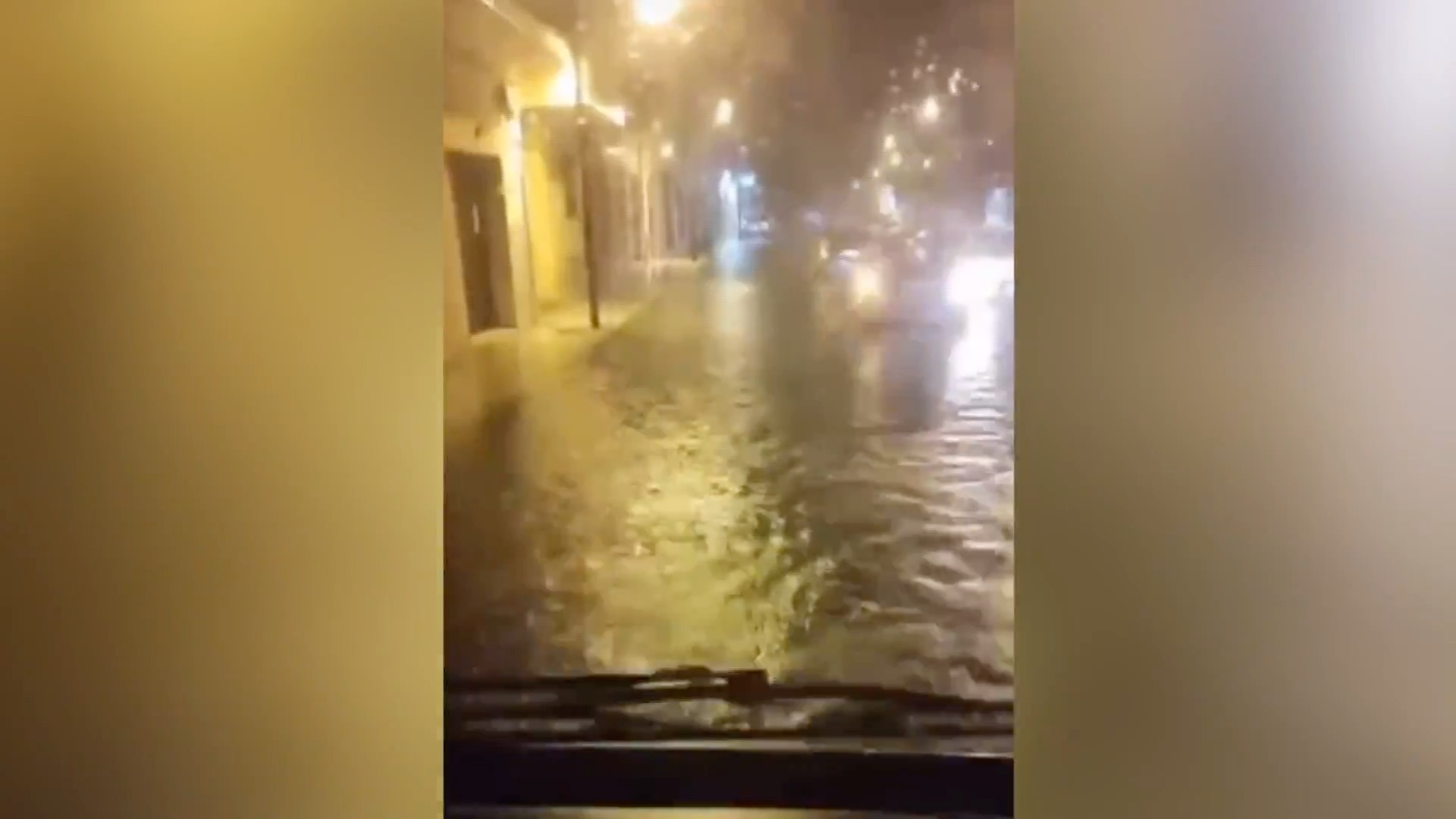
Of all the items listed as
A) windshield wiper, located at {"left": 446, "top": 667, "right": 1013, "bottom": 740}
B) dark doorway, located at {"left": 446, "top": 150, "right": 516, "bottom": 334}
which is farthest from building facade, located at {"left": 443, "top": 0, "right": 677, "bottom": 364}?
windshield wiper, located at {"left": 446, "top": 667, "right": 1013, "bottom": 740}

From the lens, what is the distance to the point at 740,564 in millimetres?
1412

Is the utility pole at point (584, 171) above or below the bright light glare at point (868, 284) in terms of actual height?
above

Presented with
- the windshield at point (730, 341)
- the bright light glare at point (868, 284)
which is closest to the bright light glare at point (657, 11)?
the windshield at point (730, 341)

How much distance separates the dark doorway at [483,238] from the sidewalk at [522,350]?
27 millimetres

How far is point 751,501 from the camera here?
55.5 inches

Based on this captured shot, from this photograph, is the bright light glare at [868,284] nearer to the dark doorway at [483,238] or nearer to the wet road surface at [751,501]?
the wet road surface at [751,501]

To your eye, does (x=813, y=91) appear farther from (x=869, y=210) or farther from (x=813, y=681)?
(x=813, y=681)

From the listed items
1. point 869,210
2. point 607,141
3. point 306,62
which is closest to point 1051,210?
point 869,210

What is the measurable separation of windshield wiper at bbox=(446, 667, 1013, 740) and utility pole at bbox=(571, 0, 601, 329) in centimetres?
39

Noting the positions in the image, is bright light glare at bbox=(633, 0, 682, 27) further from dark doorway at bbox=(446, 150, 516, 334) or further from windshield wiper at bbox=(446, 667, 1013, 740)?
windshield wiper at bbox=(446, 667, 1013, 740)

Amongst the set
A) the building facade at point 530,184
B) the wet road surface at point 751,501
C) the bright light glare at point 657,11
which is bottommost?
the wet road surface at point 751,501

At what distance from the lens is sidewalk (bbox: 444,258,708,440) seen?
141 centimetres

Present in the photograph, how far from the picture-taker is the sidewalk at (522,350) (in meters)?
1.41

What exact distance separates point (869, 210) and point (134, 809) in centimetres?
105
